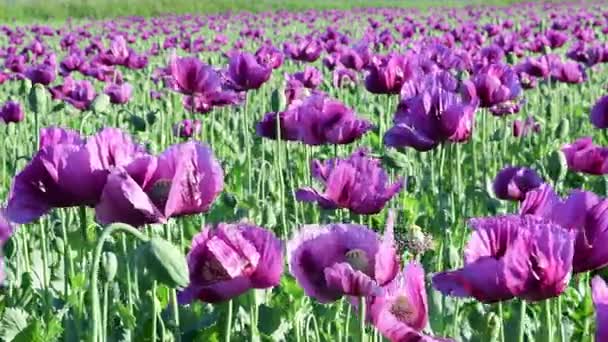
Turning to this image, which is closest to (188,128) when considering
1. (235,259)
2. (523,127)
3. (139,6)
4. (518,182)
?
(523,127)

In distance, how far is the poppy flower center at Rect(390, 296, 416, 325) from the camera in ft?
4.24

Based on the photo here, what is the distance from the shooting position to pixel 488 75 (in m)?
3.32

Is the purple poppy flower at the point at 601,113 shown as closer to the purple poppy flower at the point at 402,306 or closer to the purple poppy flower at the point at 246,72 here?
the purple poppy flower at the point at 246,72

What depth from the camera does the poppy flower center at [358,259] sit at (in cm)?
133

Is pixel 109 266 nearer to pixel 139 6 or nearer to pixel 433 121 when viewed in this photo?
Answer: pixel 433 121

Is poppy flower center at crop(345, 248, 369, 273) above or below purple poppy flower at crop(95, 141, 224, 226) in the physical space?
below

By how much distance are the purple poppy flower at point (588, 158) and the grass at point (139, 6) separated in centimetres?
2603

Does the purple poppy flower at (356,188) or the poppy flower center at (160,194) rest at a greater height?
the poppy flower center at (160,194)

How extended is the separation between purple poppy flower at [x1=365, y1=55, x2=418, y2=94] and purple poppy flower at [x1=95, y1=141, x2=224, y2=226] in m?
2.02

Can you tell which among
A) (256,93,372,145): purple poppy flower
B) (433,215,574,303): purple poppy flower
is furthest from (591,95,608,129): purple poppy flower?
(433,215,574,303): purple poppy flower

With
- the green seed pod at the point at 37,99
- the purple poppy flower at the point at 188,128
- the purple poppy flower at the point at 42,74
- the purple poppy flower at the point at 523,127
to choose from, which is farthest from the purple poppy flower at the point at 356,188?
the purple poppy flower at the point at 523,127

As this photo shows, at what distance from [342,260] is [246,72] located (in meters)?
2.22

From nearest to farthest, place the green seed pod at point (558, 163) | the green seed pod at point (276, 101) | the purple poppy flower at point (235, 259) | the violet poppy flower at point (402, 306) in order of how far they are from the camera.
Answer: the violet poppy flower at point (402, 306)
the purple poppy flower at point (235, 259)
the green seed pod at point (558, 163)
the green seed pod at point (276, 101)

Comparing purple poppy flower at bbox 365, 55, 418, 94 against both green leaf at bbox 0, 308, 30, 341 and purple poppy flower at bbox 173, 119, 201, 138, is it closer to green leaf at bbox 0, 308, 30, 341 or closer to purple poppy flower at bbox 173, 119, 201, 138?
purple poppy flower at bbox 173, 119, 201, 138
